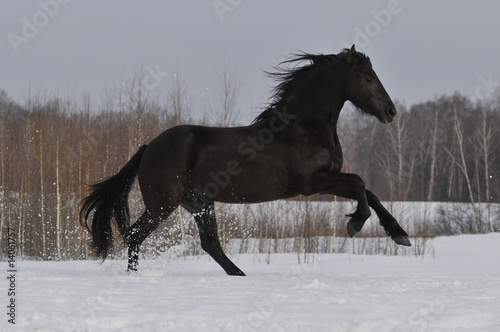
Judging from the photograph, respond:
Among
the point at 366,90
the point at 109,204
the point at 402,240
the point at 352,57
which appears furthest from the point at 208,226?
the point at 352,57

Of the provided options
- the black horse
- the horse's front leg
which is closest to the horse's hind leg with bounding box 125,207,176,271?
the black horse

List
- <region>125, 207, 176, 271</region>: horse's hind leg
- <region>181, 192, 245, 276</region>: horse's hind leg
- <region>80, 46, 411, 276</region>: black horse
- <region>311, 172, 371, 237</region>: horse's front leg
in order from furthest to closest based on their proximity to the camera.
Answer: <region>181, 192, 245, 276</region>: horse's hind leg → <region>125, 207, 176, 271</region>: horse's hind leg → <region>80, 46, 411, 276</region>: black horse → <region>311, 172, 371, 237</region>: horse's front leg

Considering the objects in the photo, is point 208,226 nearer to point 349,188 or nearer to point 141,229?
point 141,229

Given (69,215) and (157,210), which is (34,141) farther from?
(157,210)

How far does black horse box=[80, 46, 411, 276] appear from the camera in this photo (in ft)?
16.4

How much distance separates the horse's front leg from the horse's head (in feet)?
2.42

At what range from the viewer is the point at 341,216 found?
14.3 m

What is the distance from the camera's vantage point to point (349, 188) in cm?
489

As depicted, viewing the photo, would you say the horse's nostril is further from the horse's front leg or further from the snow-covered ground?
the snow-covered ground

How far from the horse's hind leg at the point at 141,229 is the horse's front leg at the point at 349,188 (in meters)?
1.46

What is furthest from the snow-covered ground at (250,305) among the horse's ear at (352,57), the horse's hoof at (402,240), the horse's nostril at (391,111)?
the horse's ear at (352,57)

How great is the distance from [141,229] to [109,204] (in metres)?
0.59

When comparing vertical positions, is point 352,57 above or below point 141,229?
above

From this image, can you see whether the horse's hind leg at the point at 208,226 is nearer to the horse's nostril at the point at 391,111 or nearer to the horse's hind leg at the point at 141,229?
the horse's hind leg at the point at 141,229
